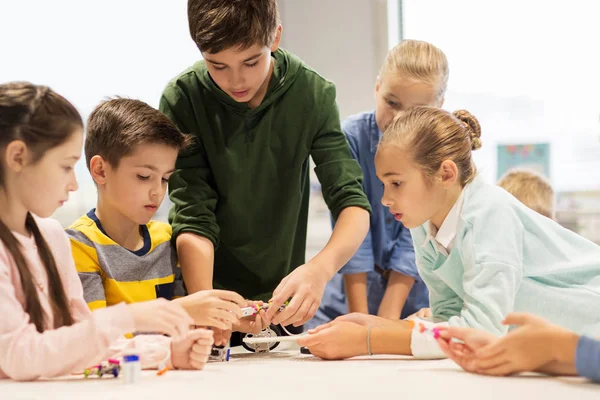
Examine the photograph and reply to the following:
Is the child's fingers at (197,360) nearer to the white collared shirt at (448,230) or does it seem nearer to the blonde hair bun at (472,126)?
the white collared shirt at (448,230)

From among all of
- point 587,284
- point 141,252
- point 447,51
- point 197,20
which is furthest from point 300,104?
point 447,51

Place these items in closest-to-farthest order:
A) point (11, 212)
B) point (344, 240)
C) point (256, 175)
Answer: point (11, 212)
point (344, 240)
point (256, 175)

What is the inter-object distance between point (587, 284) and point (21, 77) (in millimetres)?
1986

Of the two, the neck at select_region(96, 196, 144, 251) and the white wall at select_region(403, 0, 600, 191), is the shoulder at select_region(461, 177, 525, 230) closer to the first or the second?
the neck at select_region(96, 196, 144, 251)

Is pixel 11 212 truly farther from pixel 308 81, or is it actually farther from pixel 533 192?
pixel 533 192

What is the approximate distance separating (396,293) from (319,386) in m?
0.99

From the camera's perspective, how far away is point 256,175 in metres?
1.56

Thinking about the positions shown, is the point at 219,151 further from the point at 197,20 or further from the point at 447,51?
the point at 447,51

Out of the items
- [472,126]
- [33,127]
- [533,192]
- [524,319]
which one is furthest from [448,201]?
[533,192]

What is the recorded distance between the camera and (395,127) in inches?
55.4

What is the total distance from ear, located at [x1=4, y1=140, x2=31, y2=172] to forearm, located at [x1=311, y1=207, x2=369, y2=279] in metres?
0.61

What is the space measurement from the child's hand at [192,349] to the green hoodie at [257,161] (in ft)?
1.34

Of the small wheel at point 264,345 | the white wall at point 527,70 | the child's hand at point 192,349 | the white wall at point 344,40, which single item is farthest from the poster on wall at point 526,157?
the child's hand at point 192,349

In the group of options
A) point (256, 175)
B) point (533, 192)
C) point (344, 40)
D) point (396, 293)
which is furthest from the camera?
point (344, 40)
